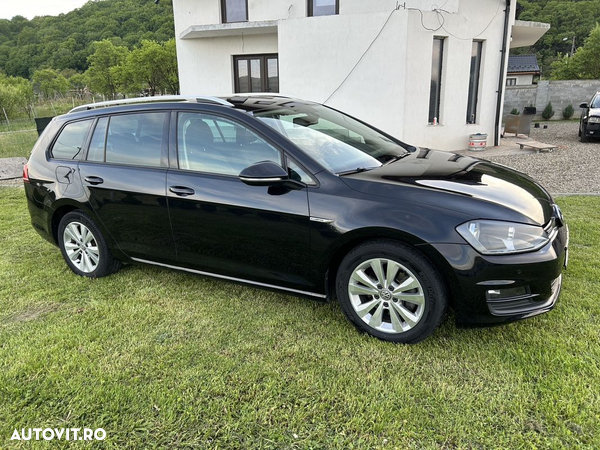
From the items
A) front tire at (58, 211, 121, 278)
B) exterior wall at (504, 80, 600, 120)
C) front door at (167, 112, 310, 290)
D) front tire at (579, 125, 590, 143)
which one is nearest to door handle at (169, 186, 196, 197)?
front door at (167, 112, 310, 290)

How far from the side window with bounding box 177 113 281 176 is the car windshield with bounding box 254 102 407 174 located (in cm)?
18

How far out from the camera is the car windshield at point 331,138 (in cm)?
314

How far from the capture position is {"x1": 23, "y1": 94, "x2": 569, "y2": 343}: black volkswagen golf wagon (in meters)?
2.62

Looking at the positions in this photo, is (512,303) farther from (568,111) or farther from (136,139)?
(568,111)

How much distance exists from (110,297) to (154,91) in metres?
30.0

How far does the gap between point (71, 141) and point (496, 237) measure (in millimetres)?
3668

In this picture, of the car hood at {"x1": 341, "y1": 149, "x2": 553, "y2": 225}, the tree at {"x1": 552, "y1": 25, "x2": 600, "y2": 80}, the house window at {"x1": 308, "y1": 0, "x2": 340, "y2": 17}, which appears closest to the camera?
the car hood at {"x1": 341, "y1": 149, "x2": 553, "y2": 225}

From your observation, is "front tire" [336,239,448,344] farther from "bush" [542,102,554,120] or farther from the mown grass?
"bush" [542,102,554,120]

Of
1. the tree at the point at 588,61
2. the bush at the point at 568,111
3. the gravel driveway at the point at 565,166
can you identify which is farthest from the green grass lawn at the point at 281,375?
the tree at the point at 588,61

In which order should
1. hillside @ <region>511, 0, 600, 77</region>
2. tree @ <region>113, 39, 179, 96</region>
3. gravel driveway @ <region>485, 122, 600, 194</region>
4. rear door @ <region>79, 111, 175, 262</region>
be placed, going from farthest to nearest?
hillside @ <region>511, 0, 600, 77</region> < tree @ <region>113, 39, 179, 96</region> < gravel driveway @ <region>485, 122, 600, 194</region> < rear door @ <region>79, 111, 175, 262</region>

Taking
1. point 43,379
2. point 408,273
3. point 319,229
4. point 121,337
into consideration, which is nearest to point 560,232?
point 408,273

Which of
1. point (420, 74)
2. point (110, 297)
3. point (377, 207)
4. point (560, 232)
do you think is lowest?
point (110, 297)

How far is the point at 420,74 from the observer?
10289 millimetres

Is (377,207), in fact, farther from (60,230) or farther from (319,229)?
(60,230)
